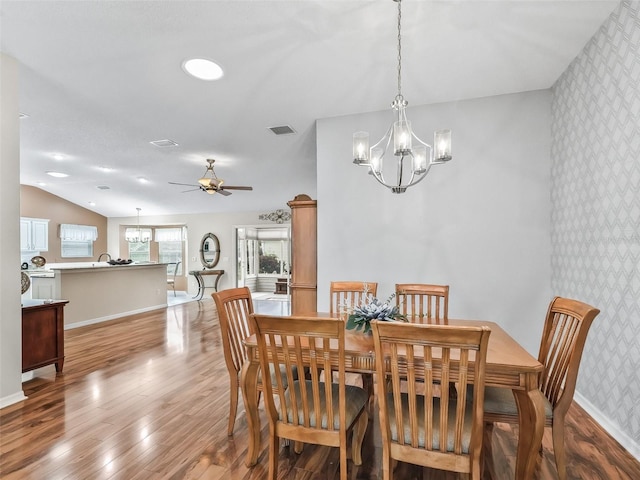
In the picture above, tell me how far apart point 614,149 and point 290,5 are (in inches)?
96.6

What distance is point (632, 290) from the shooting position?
7.00 feet

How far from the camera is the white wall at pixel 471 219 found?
10.7ft

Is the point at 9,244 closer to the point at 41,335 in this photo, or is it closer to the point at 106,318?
the point at 41,335

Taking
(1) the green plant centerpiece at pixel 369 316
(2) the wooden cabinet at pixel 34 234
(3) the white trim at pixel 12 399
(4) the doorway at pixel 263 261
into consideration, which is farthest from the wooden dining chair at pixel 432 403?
(2) the wooden cabinet at pixel 34 234

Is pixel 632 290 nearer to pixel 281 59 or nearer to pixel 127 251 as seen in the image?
pixel 281 59

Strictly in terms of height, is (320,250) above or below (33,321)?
above

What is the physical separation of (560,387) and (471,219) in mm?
1983

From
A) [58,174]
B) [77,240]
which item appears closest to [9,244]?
[58,174]

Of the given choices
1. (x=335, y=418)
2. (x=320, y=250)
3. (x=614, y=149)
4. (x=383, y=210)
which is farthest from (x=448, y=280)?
(x=335, y=418)

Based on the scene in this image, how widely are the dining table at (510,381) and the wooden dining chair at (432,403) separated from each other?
0.17 m

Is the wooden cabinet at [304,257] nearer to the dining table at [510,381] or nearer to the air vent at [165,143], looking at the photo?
the dining table at [510,381]

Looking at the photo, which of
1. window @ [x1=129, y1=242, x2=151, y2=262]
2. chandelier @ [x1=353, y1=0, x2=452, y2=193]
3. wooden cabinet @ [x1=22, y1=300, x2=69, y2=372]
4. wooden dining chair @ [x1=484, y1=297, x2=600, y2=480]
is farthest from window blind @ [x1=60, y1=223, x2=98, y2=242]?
wooden dining chair @ [x1=484, y1=297, x2=600, y2=480]

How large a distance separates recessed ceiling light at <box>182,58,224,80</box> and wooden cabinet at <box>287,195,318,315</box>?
60.5 inches

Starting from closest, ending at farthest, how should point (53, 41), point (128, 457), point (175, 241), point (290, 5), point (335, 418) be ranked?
1. point (335, 418)
2. point (128, 457)
3. point (290, 5)
4. point (53, 41)
5. point (175, 241)
